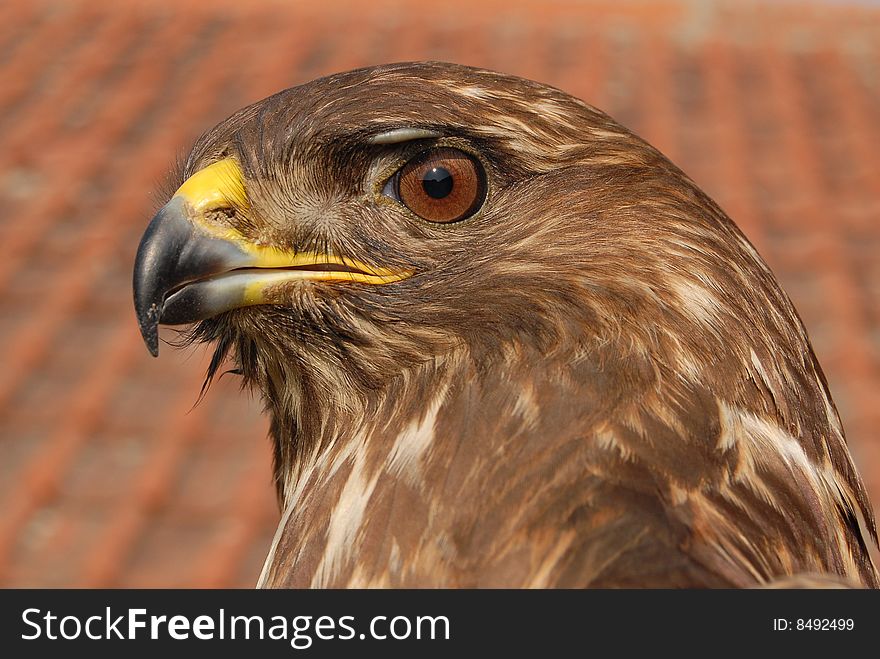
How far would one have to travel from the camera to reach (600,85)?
9141 millimetres

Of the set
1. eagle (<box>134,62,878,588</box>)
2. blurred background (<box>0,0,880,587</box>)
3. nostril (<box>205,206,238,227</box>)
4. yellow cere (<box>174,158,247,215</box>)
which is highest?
blurred background (<box>0,0,880,587</box>)

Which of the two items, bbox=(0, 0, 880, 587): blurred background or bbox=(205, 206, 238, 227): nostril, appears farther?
bbox=(0, 0, 880, 587): blurred background

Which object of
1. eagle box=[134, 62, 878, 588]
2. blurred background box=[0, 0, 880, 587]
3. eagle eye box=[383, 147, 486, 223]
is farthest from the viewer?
blurred background box=[0, 0, 880, 587]

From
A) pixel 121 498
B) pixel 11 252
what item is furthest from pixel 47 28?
pixel 121 498

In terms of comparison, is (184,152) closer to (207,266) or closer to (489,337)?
(207,266)

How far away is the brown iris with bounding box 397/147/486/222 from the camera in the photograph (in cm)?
233

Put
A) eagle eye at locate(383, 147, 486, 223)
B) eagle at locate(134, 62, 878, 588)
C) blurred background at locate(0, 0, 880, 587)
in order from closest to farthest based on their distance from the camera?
eagle at locate(134, 62, 878, 588)
eagle eye at locate(383, 147, 486, 223)
blurred background at locate(0, 0, 880, 587)

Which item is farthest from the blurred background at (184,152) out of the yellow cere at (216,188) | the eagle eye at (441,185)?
the eagle eye at (441,185)

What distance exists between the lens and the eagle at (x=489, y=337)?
1.95 metres

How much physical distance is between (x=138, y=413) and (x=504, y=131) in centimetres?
436

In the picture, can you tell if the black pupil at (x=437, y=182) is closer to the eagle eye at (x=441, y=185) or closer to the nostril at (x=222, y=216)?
the eagle eye at (x=441, y=185)

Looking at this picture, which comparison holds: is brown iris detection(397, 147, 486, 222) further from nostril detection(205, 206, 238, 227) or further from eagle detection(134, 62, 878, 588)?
nostril detection(205, 206, 238, 227)

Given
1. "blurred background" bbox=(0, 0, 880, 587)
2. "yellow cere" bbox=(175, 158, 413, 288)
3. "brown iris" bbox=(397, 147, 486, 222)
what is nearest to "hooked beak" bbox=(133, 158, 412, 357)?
"yellow cere" bbox=(175, 158, 413, 288)

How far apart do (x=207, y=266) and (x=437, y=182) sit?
0.49 m
